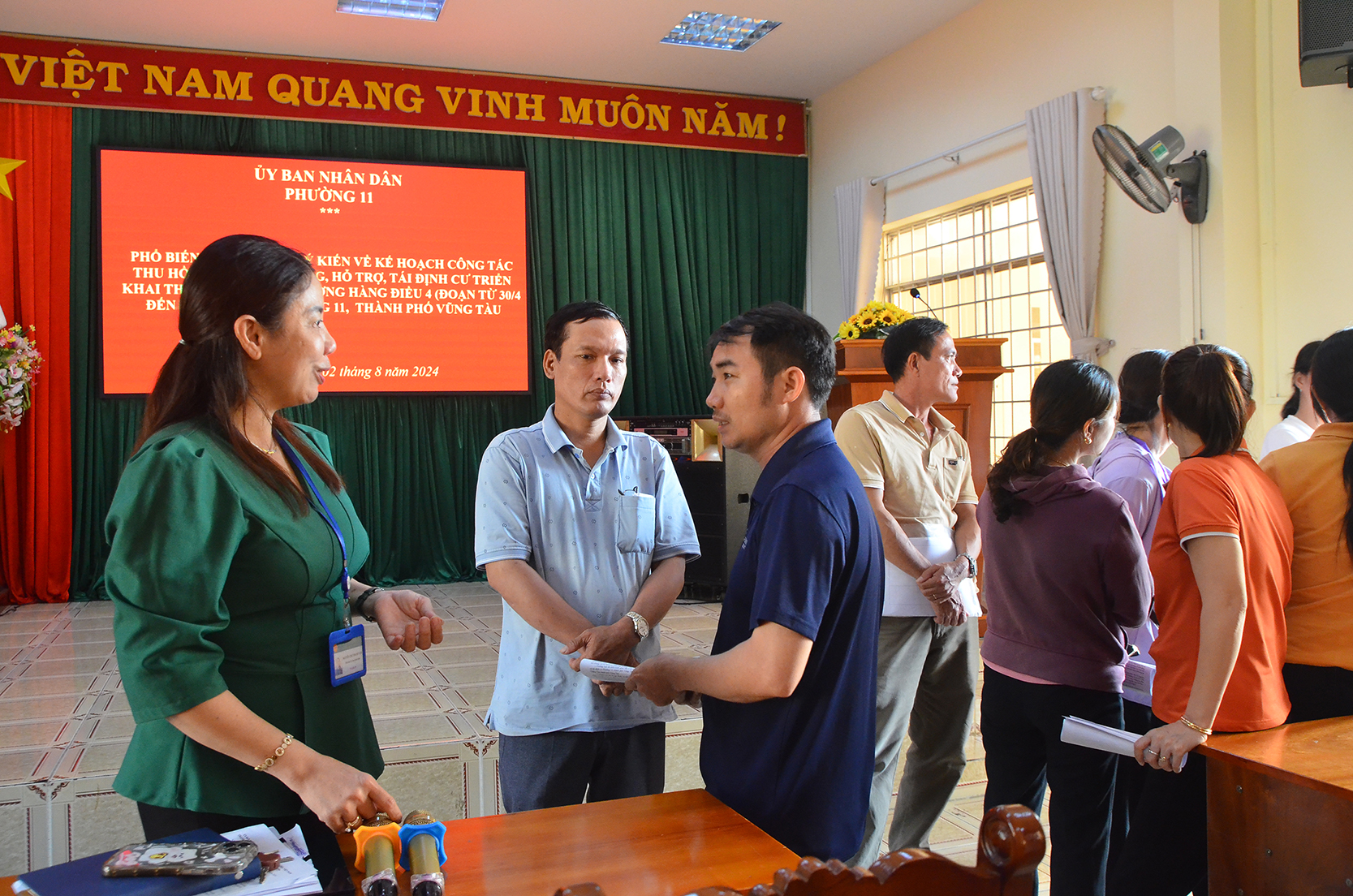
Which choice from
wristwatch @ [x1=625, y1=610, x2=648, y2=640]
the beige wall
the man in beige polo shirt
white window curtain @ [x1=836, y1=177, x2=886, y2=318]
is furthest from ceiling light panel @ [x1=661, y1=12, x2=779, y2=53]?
wristwatch @ [x1=625, y1=610, x2=648, y2=640]

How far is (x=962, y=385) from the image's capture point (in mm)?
4266

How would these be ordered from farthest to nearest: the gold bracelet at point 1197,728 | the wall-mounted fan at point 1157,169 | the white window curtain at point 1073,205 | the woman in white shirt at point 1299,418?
the white window curtain at point 1073,205
the wall-mounted fan at point 1157,169
the woman in white shirt at point 1299,418
the gold bracelet at point 1197,728

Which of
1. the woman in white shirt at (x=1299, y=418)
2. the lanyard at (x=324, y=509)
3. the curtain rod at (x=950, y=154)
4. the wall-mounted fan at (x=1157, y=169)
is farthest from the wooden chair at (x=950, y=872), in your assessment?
the curtain rod at (x=950, y=154)

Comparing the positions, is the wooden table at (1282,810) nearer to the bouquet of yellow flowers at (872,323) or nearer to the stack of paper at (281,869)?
the stack of paper at (281,869)

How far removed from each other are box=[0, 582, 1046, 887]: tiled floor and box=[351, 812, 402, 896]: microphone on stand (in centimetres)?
179

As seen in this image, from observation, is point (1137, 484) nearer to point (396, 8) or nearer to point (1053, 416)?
point (1053, 416)

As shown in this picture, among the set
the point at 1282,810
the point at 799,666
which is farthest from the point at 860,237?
the point at 799,666

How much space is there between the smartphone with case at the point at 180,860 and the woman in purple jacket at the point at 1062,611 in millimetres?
1607

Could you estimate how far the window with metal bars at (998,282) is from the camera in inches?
231

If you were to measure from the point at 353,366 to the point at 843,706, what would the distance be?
5.99m

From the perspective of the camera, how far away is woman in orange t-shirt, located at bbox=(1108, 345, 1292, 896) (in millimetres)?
1681

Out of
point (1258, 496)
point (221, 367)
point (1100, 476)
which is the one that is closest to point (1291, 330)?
point (1100, 476)

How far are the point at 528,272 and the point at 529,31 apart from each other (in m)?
1.67

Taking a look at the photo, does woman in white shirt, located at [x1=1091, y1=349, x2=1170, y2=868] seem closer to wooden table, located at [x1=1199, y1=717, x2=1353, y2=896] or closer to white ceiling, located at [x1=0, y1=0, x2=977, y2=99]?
wooden table, located at [x1=1199, y1=717, x2=1353, y2=896]
